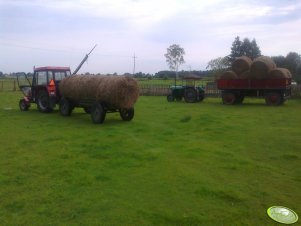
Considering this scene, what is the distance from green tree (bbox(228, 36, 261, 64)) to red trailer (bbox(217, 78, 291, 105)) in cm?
3571

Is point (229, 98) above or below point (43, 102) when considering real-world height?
below

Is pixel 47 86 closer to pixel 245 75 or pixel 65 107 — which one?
pixel 65 107

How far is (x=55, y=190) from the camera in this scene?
6.15 metres

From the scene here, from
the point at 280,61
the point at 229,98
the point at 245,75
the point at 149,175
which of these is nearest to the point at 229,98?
the point at 229,98

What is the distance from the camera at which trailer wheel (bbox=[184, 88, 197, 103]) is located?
83.7ft

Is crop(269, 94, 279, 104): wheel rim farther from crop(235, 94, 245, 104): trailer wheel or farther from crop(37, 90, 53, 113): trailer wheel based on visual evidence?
crop(37, 90, 53, 113): trailer wheel

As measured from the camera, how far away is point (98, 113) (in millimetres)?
14273

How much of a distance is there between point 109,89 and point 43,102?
615cm

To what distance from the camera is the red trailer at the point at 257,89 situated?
71.1 feet

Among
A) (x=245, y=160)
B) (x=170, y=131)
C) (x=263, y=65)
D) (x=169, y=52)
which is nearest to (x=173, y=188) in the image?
(x=245, y=160)

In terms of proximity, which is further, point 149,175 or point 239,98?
point 239,98

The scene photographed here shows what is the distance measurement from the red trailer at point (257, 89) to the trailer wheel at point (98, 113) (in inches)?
439

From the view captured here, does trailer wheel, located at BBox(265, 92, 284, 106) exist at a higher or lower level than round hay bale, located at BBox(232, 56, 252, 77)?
lower

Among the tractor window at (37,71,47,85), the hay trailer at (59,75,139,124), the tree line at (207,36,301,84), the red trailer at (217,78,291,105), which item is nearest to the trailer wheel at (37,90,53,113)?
the tractor window at (37,71,47,85)
